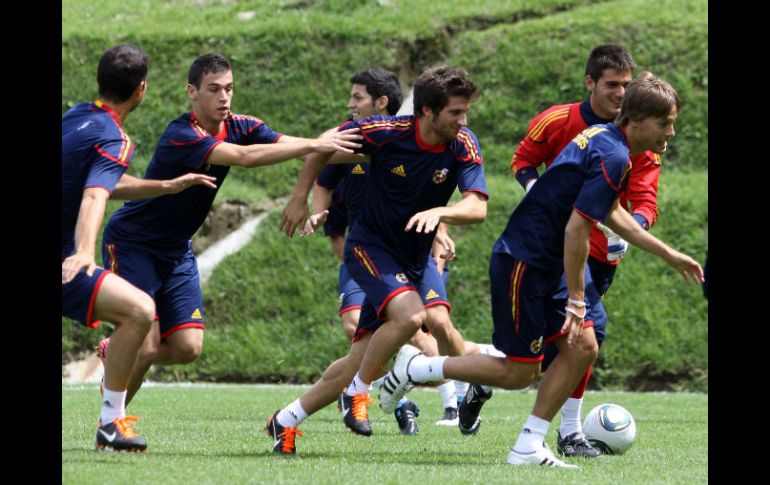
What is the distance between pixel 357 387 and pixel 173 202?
5.39 ft

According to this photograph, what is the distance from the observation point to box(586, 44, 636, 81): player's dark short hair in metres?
7.96

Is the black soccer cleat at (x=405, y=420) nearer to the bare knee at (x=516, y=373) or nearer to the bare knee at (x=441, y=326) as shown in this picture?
the bare knee at (x=441, y=326)

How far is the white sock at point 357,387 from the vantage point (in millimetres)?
7488

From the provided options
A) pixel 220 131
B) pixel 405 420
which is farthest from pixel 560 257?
pixel 405 420

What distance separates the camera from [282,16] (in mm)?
23188

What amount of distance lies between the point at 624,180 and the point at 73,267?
2.86m

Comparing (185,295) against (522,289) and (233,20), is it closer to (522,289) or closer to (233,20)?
(522,289)

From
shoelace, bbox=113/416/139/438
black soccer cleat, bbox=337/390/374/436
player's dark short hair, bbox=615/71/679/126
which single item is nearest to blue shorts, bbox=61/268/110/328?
shoelace, bbox=113/416/139/438

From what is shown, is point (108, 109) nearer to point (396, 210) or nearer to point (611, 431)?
point (396, 210)

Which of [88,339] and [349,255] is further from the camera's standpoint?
[88,339]

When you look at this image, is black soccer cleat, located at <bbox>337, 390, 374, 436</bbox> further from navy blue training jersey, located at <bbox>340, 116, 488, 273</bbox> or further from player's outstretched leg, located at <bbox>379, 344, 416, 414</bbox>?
navy blue training jersey, located at <bbox>340, 116, 488, 273</bbox>

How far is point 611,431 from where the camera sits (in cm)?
752
